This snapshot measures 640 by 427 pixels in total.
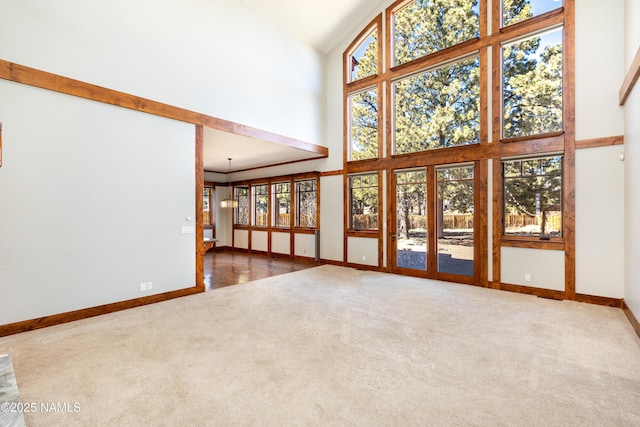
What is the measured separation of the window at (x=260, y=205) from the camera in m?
9.82

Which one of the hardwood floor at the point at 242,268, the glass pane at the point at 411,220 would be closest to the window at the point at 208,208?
the hardwood floor at the point at 242,268

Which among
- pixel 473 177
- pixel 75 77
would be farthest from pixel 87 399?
pixel 473 177

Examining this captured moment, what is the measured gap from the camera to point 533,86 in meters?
5.03

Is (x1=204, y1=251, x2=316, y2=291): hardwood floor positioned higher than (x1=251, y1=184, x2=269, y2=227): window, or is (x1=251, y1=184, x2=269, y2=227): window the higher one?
(x1=251, y1=184, x2=269, y2=227): window

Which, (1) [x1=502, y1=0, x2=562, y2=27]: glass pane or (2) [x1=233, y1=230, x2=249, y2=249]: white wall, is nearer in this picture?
(1) [x1=502, y1=0, x2=562, y2=27]: glass pane

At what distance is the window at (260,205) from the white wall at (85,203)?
15.9ft

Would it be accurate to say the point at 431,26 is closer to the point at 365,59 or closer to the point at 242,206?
the point at 365,59

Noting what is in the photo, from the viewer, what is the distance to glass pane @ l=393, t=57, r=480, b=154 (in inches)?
226

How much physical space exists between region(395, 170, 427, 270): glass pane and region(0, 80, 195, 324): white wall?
4.33 m

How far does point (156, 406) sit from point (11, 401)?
31.0 inches

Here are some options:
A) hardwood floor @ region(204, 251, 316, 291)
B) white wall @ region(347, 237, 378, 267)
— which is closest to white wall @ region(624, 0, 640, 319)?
white wall @ region(347, 237, 378, 267)

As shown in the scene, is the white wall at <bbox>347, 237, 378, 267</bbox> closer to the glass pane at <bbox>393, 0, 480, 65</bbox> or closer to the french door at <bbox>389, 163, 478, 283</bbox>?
the french door at <bbox>389, 163, 478, 283</bbox>

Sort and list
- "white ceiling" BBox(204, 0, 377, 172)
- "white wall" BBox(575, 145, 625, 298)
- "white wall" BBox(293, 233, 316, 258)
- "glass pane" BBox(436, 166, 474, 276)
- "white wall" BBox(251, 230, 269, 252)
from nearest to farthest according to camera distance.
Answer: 1. "white wall" BBox(575, 145, 625, 298)
2. "glass pane" BBox(436, 166, 474, 276)
3. "white ceiling" BBox(204, 0, 377, 172)
4. "white wall" BBox(293, 233, 316, 258)
5. "white wall" BBox(251, 230, 269, 252)

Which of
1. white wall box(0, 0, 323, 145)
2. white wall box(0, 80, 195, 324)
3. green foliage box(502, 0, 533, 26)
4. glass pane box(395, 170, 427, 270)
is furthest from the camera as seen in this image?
glass pane box(395, 170, 427, 270)
